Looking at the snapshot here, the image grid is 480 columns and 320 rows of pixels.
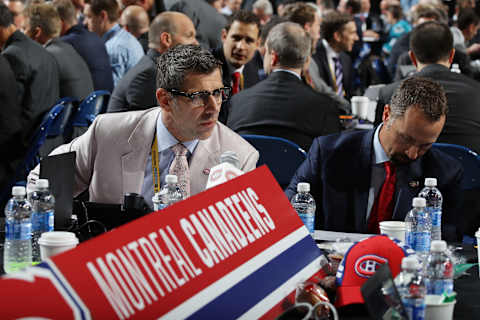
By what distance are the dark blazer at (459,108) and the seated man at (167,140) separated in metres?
1.92

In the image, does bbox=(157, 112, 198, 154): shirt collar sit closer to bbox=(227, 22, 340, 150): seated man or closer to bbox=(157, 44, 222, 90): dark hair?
bbox=(157, 44, 222, 90): dark hair

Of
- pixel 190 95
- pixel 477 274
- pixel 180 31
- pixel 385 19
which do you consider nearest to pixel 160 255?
pixel 477 274

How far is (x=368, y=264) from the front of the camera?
1.80 meters

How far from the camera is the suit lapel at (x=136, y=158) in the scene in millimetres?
2959

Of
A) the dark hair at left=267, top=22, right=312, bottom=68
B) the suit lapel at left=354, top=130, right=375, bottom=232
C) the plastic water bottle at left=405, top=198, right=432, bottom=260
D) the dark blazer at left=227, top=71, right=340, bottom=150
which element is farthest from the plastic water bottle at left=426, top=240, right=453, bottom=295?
the dark hair at left=267, top=22, right=312, bottom=68

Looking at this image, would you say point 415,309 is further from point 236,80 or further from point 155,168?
point 236,80

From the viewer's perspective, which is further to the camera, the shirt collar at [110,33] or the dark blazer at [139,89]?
the shirt collar at [110,33]

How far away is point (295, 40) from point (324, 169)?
2038mm

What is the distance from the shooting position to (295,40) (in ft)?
16.3

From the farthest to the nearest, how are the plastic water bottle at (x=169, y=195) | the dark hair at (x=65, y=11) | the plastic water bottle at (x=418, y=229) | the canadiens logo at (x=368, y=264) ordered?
the dark hair at (x=65, y=11)
the plastic water bottle at (x=169, y=195)
the plastic water bottle at (x=418, y=229)
the canadiens logo at (x=368, y=264)

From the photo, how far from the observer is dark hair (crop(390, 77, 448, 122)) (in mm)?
2863

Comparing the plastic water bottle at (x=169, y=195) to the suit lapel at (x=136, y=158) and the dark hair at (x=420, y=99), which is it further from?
the dark hair at (x=420, y=99)

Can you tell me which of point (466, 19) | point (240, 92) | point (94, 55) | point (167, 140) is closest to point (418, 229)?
point (167, 140)

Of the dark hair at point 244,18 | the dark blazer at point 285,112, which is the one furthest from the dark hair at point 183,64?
the dark hair at point 244,18
